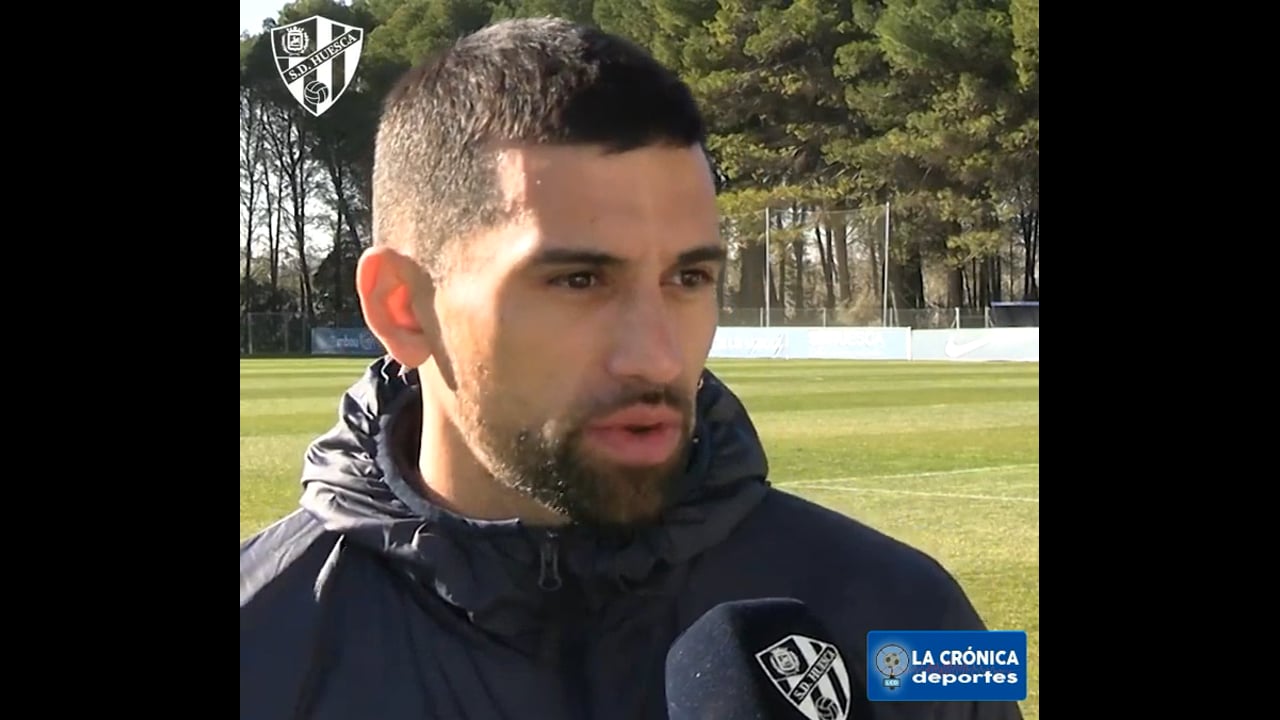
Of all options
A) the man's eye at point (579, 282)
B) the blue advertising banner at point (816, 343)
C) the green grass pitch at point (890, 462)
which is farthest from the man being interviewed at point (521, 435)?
the blue advertising banner at point (816, 343)

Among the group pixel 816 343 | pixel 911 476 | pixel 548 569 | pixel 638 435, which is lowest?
pixel 548 569

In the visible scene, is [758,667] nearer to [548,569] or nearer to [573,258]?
[548,569]

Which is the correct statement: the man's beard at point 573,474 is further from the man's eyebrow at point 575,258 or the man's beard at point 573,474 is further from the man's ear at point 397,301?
the man's eyebrow at point 575,258

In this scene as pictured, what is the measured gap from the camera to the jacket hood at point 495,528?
2951 mm

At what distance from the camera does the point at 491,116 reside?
2936mm

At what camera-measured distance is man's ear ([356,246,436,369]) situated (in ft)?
9.90

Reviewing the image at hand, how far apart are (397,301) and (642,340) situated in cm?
47

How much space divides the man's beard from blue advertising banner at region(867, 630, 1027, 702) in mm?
534

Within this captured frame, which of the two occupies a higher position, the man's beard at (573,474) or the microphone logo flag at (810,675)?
the man's beard at (573,474)

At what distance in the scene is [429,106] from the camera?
298cm

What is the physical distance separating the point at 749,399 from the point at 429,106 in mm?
880

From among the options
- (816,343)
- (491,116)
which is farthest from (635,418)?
(816,343)

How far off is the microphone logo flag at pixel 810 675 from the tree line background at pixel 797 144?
0.68m
